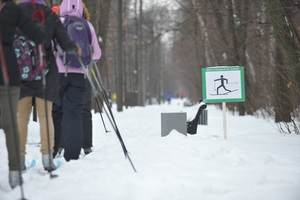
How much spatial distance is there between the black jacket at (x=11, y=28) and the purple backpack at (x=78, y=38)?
3.17 ft

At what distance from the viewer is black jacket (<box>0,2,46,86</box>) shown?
3.57m

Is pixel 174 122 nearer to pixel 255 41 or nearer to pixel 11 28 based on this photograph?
pixel 11 28

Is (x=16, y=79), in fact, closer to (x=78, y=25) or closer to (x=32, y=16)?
(x=32, y=16)

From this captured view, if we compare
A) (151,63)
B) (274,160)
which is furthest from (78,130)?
(151,63)

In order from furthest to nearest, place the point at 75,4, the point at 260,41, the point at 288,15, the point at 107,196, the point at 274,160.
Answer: the point at 260,41
the point at 288,15
the point at 75,4
the point at 274,160
the point at 107,196

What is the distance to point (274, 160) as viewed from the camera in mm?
4570

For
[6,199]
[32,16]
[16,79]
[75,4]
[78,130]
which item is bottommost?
[6,199]

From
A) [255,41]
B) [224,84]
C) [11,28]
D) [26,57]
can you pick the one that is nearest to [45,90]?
[26,57]

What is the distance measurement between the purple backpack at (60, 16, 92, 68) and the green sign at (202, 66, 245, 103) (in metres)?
2.84

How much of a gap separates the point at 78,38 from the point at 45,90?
3.48 ft

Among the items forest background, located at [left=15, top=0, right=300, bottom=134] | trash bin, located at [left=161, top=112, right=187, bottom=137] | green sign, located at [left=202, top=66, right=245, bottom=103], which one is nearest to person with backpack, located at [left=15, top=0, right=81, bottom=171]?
trash bin, located at [left=161, top=112, right=187, bottom=137]

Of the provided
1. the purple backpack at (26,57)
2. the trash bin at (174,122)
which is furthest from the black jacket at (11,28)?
the trash bin at (174,122)

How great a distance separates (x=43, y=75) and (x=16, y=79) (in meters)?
0.41

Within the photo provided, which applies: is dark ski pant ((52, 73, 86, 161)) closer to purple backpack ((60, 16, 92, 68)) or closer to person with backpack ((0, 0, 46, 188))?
purple backpack ((60, 16, 92, 68))
